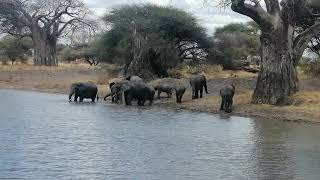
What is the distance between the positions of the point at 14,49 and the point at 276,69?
182 ft

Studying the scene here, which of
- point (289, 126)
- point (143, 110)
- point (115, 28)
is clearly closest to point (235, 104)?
point (143, 110)

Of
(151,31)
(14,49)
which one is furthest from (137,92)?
(14,49)

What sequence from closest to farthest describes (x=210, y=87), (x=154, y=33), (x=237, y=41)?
(x=210, y=87) → (x=154, y=33) → (x=237, y=41)

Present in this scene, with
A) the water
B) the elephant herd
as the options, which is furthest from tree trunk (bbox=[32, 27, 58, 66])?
the water

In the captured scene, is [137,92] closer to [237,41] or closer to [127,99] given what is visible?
[127,99]

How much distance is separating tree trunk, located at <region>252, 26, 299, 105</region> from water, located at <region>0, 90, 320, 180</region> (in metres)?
3.29

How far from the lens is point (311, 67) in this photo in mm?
39281

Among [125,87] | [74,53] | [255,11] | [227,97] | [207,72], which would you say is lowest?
[227,97]

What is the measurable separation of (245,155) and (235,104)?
13.6 metres

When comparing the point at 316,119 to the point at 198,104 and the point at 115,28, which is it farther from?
the point at 115,28

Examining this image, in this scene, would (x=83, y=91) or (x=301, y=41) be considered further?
(x=83, y=91)

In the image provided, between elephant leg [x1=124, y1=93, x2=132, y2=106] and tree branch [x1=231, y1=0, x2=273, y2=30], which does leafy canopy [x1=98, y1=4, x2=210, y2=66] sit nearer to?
elephant leg [x1=124, y1=93, x2=132, y2=106]

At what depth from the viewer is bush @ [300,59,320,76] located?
38.6 m

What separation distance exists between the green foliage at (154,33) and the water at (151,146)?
54.1 ft
